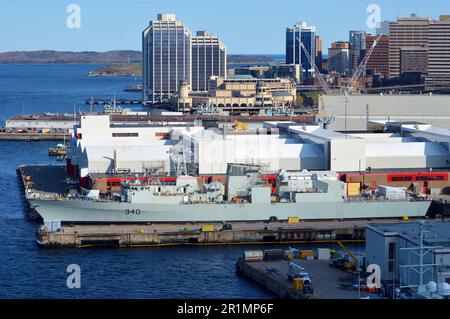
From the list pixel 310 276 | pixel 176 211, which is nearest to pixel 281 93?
pixel 176 211

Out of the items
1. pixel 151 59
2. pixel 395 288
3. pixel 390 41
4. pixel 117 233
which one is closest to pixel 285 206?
pixel 117 233

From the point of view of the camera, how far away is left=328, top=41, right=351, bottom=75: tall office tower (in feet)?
336

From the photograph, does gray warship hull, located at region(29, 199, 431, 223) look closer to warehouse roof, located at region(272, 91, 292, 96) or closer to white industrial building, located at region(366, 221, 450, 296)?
white industrial building, located at region(366, 221, 450, 296)

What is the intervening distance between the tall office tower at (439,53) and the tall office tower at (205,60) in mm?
14666

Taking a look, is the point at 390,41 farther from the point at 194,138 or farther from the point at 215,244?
the point at 215,244

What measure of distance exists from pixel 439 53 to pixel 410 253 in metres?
64.2

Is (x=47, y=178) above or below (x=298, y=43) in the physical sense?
below

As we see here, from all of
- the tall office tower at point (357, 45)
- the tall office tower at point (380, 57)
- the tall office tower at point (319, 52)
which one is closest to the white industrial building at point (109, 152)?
the tall office tower at point (380, 57)

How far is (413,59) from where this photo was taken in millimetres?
85875

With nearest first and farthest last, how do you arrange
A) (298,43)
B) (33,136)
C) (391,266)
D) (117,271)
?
(391,266) → (117,271) → (33,136) → (298,43)

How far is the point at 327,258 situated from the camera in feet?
48.5

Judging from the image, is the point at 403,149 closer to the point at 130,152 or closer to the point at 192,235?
the point at 130,152

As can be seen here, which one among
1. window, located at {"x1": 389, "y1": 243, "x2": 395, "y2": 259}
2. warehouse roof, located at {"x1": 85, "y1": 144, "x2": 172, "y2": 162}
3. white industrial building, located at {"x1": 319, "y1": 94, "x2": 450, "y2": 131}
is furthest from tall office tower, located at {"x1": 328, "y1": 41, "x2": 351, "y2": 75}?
window, located at {"x1": 389, "y1": 243, "x2": 395, "y2": 259}

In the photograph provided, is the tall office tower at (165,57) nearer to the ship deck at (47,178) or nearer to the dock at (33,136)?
the dock at (33,136)
